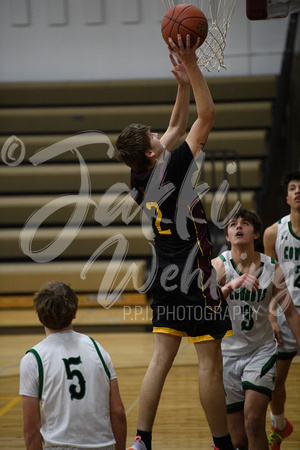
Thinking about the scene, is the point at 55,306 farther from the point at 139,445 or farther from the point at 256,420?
the point at 256,420

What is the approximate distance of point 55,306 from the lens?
97.3 inches

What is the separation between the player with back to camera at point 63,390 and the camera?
2.44 metres

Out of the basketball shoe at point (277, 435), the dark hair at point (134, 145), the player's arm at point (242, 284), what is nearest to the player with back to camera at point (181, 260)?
the dark hair at point (134, 145)

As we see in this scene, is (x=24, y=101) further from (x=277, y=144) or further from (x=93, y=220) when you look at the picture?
(x=277, y=144)

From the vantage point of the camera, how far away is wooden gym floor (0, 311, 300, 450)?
3943 mm

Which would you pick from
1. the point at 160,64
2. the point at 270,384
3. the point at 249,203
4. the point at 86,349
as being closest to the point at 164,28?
the point at 86,349

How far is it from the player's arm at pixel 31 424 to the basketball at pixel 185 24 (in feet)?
5.47

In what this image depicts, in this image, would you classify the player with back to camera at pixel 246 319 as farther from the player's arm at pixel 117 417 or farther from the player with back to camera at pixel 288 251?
the player's arm at pixel 117 417

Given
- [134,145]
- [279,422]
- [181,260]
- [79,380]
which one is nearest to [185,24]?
[134,145]

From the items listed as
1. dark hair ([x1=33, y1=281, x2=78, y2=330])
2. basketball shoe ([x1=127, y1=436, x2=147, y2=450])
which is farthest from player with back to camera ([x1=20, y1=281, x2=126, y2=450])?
basketball shoe ([x1=127, y1=436, x2=147, y2=450])

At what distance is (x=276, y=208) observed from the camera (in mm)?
8078

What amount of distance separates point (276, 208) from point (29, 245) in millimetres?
3047

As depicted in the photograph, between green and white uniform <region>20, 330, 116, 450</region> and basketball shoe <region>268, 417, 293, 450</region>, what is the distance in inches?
59.3

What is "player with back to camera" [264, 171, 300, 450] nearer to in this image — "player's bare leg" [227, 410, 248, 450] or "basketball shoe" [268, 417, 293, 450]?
"basketball shoe" [268, 417, 293, 450]
